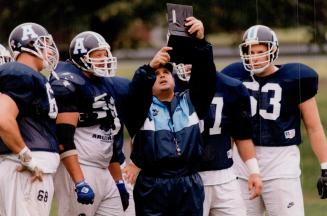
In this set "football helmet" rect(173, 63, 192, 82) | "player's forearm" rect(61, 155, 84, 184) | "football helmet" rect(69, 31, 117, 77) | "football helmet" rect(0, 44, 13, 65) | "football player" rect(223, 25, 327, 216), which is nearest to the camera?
"player's forearm" rect(61, 155, 84, 184)

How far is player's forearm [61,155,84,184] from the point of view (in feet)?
28.9

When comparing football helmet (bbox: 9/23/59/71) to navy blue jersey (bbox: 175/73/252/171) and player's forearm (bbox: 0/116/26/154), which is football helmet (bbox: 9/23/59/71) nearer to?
player's forearm (bbox: 0/116/26/154)

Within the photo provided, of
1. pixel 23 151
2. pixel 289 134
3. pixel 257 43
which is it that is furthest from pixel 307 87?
pixel 23 151

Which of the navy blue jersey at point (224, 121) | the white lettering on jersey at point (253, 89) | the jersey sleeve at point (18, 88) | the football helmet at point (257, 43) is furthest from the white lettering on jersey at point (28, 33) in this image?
the white lettering on jersey at point (253, 89)

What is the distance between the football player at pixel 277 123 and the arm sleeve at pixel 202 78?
3.07 ft

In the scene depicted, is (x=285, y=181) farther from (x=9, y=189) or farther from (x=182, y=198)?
(x=9, y=189)

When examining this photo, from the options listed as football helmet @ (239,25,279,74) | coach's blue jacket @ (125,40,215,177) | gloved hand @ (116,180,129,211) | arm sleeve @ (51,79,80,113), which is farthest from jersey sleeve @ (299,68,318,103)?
arm sleeve @ (51,79,80,113)

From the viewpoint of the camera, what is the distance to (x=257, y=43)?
980 centimetres

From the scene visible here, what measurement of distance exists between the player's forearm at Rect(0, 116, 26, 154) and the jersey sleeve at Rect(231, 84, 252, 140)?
177 cm

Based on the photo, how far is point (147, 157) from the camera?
8.67 meters

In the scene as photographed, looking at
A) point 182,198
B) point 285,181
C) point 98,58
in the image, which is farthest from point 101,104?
point 285,181

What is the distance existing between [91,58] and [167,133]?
2.90 ft

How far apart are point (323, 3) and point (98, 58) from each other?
11079 mm

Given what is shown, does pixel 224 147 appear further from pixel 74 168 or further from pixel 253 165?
pixel 74 168
